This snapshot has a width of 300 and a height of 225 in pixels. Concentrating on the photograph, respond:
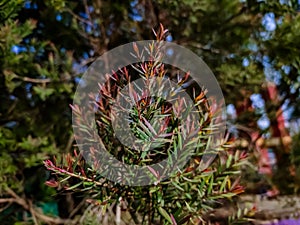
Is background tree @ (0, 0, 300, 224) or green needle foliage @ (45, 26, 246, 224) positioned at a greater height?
background tree @ (0, 0, 300, 224)

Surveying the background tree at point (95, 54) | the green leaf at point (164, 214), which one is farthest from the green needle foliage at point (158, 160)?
the background tree at point (95, 54)

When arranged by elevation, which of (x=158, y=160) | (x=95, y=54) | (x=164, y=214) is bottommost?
(x=164, y=214)

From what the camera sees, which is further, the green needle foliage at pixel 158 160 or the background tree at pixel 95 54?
the background tree at pixel 95 54

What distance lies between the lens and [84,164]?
2.96 feet

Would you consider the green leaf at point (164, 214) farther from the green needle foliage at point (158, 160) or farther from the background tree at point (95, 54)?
the background tree at point (95, 54)

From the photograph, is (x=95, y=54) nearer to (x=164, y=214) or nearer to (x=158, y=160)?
(x=158, y=160)

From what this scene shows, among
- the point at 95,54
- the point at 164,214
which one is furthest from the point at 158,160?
the point at 95,54

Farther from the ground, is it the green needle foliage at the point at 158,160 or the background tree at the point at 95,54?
the background tree at the point at 95,54

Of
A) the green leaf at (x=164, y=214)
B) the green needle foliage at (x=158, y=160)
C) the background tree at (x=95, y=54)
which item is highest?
the background tree at (x=95, y=54)

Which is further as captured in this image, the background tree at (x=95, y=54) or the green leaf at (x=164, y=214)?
the background tree at (x=95, y=54)

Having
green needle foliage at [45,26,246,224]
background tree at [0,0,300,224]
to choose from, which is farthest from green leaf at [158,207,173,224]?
background tree at [0,0,300,224]

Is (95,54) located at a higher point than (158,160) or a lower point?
higher

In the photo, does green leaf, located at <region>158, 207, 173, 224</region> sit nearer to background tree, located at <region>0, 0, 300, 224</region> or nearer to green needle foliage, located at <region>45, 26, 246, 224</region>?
green needle foliage, located at <region>45, 26, 246, 224</region>

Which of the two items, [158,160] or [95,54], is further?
[95,54]
